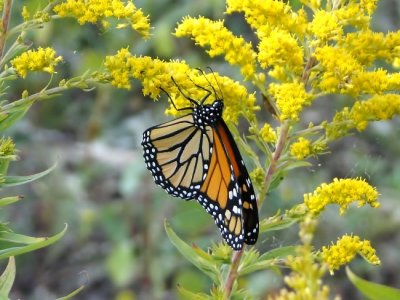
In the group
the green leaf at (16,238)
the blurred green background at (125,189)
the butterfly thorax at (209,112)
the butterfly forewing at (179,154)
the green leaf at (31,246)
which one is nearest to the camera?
the green leaf at (31,246)

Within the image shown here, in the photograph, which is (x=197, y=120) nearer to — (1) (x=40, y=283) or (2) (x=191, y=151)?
(2) (x=191, y=151)

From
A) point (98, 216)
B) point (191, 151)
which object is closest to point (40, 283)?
point (98, 216)

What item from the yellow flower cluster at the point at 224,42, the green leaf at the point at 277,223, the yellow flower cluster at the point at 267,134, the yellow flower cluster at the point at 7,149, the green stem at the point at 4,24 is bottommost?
the green leaf at the point at 277,223

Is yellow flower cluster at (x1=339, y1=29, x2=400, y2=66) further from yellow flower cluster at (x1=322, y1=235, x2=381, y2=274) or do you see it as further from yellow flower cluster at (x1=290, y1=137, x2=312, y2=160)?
yellow flower cluster at (x1=322, y1=235, x2=381, y2=274)

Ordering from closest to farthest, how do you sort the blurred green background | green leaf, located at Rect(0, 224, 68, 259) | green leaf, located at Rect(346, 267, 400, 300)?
1. green leaf, located at Rect(346, 267, 400, 300)
2. green leaf, located at Rect(0, 224, 68, 259)
3. the blurred green background

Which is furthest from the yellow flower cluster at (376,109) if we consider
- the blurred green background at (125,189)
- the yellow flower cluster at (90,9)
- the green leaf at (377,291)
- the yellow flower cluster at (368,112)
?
the blurred green background at (125,189)

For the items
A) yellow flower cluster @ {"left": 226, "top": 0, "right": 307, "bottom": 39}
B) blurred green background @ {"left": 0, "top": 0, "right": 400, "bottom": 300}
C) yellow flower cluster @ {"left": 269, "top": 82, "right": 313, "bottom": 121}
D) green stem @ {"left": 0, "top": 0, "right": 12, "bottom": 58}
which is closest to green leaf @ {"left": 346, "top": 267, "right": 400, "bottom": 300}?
yellow flower cluster @ {"left": 269, "top": 82, "right": 313, "bottom": 121}

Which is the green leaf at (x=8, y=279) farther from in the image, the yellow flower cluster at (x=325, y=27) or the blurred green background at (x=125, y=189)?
the blurred green background at (x=125, y=189)
